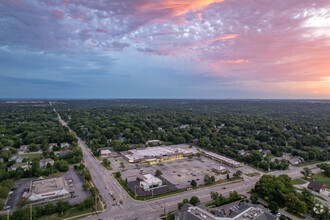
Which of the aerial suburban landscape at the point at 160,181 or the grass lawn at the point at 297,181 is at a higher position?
the aerial suburban landscape at the point at 160,181

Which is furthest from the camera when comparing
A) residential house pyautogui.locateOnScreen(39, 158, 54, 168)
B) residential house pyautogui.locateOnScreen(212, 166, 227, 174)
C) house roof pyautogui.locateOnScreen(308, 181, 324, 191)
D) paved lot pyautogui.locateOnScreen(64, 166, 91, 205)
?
residential house pyautogui.locateOnScreen(39, 158, 54, 168)

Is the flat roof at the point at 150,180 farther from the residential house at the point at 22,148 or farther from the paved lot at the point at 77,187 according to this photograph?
the residential house at the point at 22,148

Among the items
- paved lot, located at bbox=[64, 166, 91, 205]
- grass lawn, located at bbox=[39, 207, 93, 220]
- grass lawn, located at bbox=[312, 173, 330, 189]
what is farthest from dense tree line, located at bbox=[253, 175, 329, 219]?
paved lot, located at bbox=[64, 166, 91, 205]

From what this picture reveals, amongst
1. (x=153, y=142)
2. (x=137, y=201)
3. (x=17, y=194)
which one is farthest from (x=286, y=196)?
(x=153, y=142)

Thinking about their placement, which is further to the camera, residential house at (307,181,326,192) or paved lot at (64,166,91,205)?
residential house at (307,181,326,192)

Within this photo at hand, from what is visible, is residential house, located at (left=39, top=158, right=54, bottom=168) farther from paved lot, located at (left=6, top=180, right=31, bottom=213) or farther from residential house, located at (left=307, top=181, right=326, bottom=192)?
residential house, located at (left=307, top=181, right=326, bottom=192)

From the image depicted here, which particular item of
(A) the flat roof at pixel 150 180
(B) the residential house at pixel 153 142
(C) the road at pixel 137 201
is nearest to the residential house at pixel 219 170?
(C) the road at pixel 137 201

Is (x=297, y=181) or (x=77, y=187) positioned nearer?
(x=77, y=187)

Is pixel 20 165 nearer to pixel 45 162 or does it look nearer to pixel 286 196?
pixel 45 162

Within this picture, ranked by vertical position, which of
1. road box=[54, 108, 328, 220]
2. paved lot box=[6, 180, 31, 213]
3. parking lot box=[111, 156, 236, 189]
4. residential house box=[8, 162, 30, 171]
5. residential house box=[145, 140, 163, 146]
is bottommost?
parking lot box=[111, 156, 236, 189]
